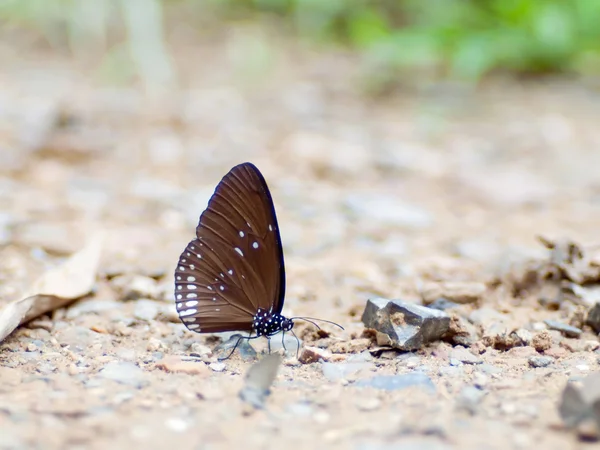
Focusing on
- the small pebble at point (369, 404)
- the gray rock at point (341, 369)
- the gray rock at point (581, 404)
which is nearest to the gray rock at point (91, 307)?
the gray rock at point (341, 369)

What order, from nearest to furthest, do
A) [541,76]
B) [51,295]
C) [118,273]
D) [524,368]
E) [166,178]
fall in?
1. [524,368]
2. [51,295]
3. [118,273]
4. [166,178]
5. [541,76]

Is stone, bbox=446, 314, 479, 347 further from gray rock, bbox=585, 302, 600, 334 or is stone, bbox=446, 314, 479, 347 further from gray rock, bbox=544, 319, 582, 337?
gray rock, bbox=585, 302, 600, 334

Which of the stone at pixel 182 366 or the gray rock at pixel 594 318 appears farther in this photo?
the gray rock at pixel 594 318

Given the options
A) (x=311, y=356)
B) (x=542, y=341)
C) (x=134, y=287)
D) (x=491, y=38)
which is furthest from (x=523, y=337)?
(x=491, y=38)

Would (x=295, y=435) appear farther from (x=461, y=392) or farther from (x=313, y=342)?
(x=313, y=342)

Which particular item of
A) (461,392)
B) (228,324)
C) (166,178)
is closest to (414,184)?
(166,178)

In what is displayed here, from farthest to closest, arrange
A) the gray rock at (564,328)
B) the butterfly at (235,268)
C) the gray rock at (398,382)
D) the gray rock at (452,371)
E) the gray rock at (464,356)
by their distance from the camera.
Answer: the gray rock at (564,328)
the butterfly at (235,268)
the gray rock at (464,356)
the gray rock at (452,371)
the gray rock at (398,382)

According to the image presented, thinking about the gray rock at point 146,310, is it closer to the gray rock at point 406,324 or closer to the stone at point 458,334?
the gray rock at point 406,324
